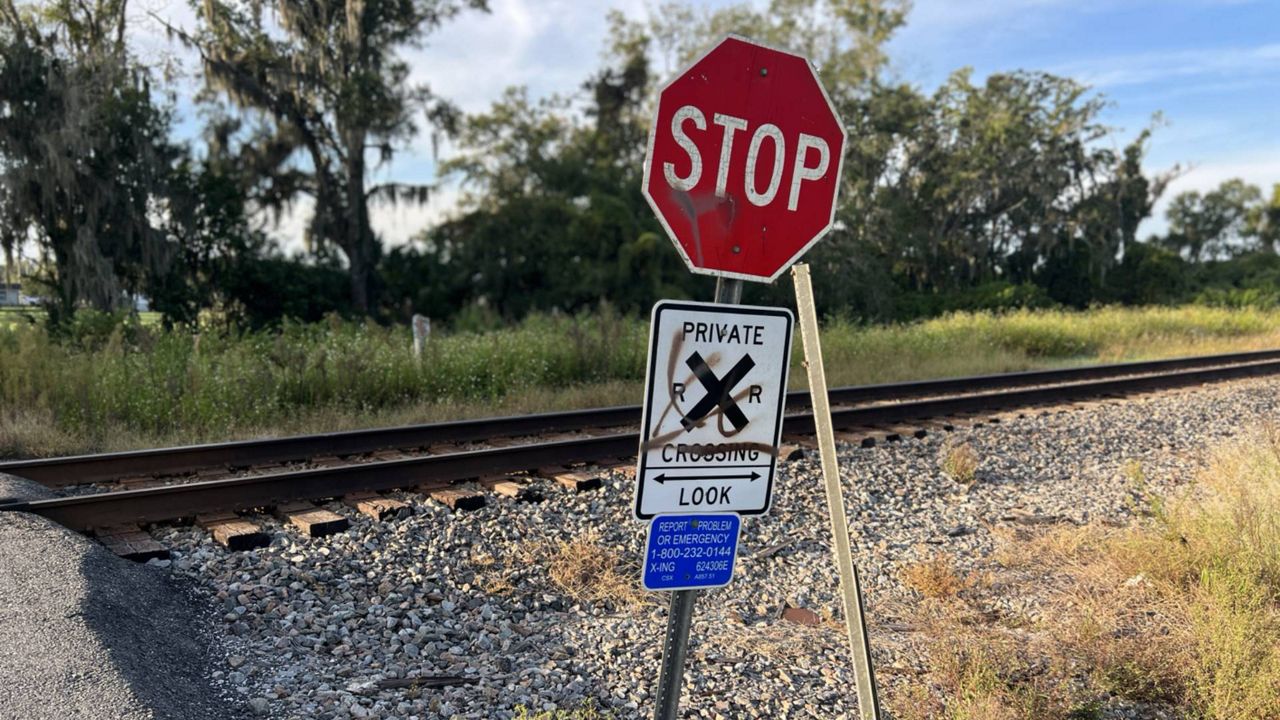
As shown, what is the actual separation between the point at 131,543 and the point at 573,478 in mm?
3077

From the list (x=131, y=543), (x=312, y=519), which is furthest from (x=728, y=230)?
(x=131, y=543)

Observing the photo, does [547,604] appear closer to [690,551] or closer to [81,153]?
[690,551]

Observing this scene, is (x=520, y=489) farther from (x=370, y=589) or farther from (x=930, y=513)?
(x=930, y=513)

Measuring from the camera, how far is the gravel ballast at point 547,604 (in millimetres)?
3996

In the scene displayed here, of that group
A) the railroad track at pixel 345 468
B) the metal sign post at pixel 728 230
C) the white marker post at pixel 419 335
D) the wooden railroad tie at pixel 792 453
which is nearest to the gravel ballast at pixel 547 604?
the railroad track at pixel 345 468

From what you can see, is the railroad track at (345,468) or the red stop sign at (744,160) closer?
the red stop sign at (744,160)

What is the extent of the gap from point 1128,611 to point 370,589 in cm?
424

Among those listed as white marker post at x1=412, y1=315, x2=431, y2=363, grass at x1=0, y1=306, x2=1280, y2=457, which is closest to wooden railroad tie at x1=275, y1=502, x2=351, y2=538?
grass at x1=0, y1=306, x2=1280, y2=457

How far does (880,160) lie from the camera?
35656mm

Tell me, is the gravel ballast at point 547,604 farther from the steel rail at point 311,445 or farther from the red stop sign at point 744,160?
the red stop sign at point 744,160

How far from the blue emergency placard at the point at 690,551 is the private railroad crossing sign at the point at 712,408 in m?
0.04

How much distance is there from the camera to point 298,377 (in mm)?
10719

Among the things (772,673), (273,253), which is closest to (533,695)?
(772,673)

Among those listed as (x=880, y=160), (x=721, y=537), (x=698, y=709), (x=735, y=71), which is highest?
(x=880, y=160)
